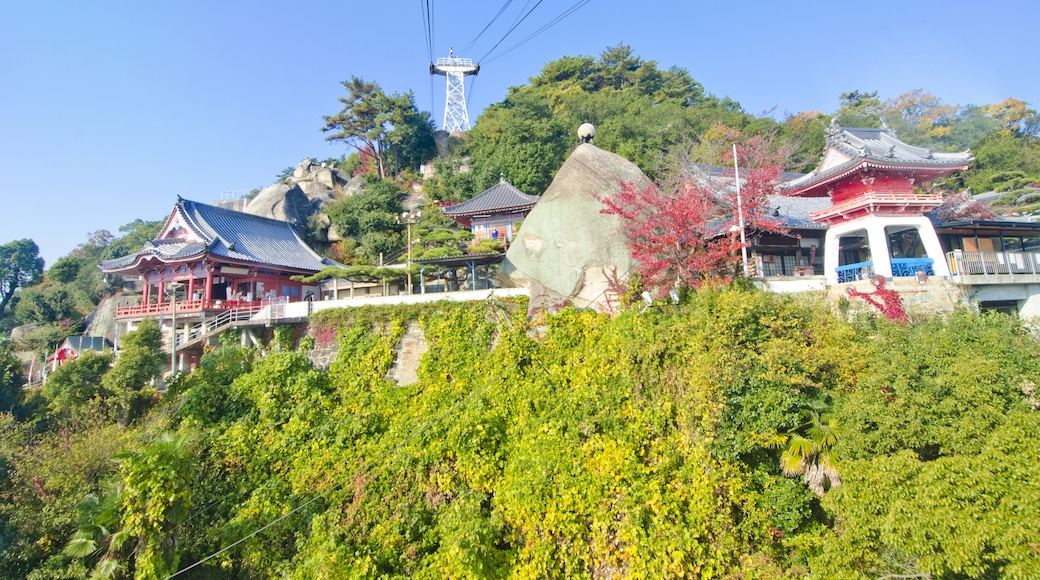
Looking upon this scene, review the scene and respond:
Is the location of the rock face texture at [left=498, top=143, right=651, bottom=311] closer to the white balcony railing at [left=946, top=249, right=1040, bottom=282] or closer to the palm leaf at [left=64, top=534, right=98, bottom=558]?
the white balcony railing at [left=946, top=249, right=1040, bottom=282]

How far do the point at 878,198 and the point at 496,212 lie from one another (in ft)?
47.8

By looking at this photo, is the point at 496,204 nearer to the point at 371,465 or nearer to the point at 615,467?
the point at 371,465

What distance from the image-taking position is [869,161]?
14453mm

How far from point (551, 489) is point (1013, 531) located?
21.2 feet

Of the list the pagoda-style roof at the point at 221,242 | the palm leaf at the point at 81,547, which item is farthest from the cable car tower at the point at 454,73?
the palm leaf at the point at 81,547

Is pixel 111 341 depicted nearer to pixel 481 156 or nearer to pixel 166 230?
pixel 166 230

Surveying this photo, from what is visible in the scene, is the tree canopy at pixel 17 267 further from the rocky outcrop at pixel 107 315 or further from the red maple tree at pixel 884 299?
the red maple tree at pixel 884 299

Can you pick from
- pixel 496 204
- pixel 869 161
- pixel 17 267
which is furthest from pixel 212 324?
pixel 17 267

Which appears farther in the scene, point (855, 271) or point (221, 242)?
point (221, 242)

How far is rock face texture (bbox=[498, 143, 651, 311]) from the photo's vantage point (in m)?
13.5

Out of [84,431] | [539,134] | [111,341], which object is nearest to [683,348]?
[84,431]

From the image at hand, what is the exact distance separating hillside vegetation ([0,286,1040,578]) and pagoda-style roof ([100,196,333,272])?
34.3 ft

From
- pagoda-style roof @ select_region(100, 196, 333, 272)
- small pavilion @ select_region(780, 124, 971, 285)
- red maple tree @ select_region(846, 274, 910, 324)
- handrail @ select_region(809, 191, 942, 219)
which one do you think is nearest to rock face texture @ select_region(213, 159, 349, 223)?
pagoda-style roof @ select_region(100, 196, 333, 272)

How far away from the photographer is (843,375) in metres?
9.27
